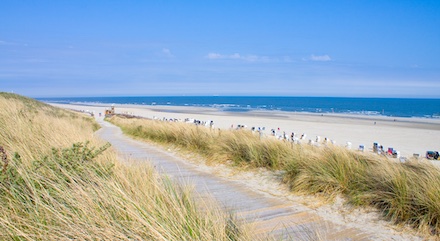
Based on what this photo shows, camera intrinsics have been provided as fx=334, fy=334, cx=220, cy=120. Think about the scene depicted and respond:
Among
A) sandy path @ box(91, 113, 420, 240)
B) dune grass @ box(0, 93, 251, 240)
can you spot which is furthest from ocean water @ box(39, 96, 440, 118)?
dune grass @ box(0, 93, 251, 240)

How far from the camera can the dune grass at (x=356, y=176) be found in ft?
13.6

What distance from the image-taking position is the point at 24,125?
743 centimetres

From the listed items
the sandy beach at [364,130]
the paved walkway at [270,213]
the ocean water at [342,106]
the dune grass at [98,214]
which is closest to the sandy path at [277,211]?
the paved walkway at [270,213]

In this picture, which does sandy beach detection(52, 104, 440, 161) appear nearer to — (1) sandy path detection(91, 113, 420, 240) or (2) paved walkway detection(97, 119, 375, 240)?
(1) sandy path detection(91, 113, 420, 240)

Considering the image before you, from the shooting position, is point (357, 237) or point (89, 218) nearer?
point (89, 218)

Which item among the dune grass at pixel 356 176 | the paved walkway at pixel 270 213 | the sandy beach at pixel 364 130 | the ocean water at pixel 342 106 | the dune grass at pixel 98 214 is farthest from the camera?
the ocean water at pixel 342 106

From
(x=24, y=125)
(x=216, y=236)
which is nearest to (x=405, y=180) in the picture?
(x=216, y=236)

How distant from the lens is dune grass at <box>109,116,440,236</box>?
415 centimetres

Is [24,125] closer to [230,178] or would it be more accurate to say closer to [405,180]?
[230,178]

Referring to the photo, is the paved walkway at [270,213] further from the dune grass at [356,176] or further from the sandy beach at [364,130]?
the sandy beach at [364,130]

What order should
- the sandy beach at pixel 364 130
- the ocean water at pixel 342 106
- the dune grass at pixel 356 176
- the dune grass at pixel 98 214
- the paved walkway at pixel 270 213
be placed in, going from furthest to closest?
the ocean water at pixel 342 106 → the sandy beach at pixel 364 130 → the dune grass at pixel 356 176 → the paved walkway at pixel 270 213 → the dune grass at pixel 98 214

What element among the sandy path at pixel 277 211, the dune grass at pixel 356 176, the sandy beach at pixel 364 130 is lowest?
the sandy beach at pixel 364 130

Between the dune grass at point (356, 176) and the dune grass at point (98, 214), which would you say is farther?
the dune grass at point (356, 176)

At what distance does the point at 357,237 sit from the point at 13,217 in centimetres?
353
